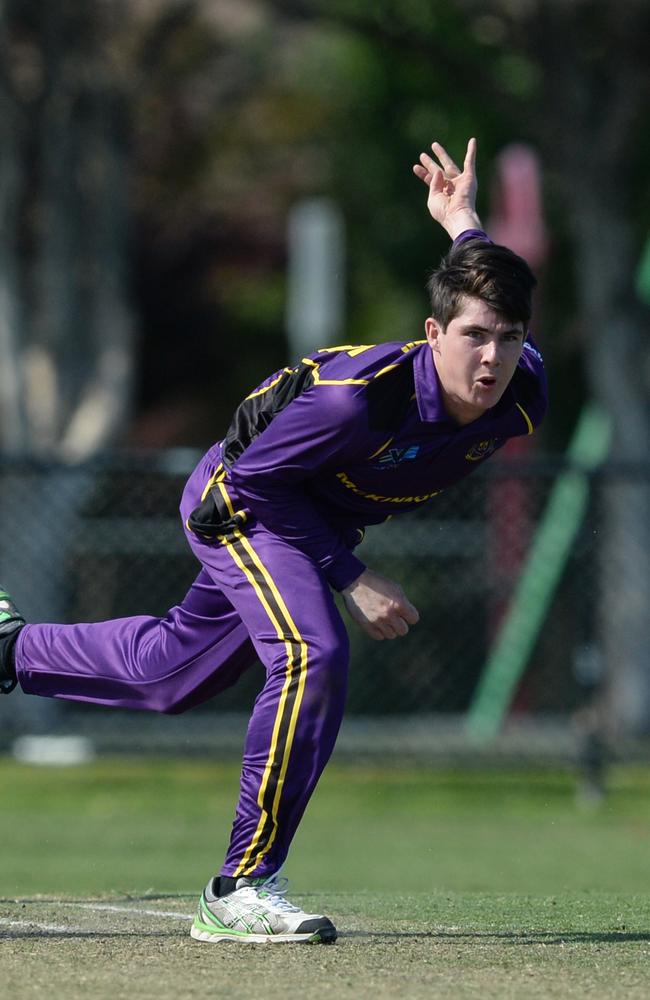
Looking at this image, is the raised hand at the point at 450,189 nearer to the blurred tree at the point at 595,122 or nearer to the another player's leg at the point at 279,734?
the another player's leg at the point at 279,734

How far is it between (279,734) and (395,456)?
82cm

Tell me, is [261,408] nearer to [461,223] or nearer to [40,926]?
[461,223]

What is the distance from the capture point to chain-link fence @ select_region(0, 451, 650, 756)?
11.2 meters

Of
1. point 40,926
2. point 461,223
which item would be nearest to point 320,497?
point 461,223

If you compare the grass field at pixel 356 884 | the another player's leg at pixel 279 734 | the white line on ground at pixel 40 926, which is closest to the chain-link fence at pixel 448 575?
the grass field at pixel 356 884

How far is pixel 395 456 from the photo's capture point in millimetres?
5137

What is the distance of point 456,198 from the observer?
228 inches

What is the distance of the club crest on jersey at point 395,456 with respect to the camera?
16.8 ft

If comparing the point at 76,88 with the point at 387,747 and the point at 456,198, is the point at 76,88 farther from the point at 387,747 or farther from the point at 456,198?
the point at 456,198

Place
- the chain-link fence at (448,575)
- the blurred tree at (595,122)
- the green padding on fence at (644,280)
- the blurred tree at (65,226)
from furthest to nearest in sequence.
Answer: the blurred tree at (65,226), the green padding on fence at (644,280), the blurred tree at (595,122), the chain-link fence at (448,575)

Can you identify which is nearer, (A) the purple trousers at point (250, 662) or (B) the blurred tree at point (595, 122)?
(A) the purple trousers at point (250, 662)

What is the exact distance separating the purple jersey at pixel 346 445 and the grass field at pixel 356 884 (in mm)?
1153

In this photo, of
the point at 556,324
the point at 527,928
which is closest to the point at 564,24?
the point at 556,324

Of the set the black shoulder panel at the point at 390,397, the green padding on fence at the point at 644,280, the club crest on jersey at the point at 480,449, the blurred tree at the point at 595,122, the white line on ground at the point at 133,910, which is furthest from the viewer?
the green padding on fence at the point at 644,280
